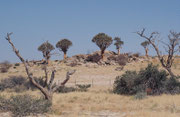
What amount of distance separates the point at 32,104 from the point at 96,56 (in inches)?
1968

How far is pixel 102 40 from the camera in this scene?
57.8 m

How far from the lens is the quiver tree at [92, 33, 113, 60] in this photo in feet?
190

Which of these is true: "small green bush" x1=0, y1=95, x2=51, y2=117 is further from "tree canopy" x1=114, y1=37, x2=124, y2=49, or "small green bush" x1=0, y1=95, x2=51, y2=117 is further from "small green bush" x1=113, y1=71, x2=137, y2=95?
"tree canopy" x1=114, y1=37, x2=124, y2=49

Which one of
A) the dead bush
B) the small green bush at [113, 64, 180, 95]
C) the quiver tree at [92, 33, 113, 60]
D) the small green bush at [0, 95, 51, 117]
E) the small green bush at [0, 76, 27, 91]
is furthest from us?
the quiver tree at [92, 33, 113, 60]

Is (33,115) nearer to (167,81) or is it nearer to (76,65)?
(167,81)

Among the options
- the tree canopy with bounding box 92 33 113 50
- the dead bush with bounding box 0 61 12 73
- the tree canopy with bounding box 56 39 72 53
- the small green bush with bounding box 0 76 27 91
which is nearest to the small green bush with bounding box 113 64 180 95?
the small green bush with bounding box 0 76 27 91

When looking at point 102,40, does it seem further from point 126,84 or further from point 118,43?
point 126,84

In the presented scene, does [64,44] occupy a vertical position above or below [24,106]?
above

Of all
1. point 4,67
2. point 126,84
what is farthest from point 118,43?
point 126,84

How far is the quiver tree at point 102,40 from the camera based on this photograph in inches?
2277

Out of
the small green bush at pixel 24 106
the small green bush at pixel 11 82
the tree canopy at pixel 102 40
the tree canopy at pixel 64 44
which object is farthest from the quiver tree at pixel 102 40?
the small green bush at pixel 24 106

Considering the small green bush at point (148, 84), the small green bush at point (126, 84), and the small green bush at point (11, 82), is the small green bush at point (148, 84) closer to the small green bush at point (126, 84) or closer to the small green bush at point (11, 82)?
the small green bush at point (126, 84)

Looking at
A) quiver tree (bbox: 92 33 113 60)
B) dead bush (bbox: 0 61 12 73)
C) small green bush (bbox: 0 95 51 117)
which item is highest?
quiver tree (bbox: 92 33 113 60)

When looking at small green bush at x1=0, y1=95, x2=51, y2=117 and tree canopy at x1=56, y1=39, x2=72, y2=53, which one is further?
tree canopy at x1=56, y1=39, x2=72, y2=53
